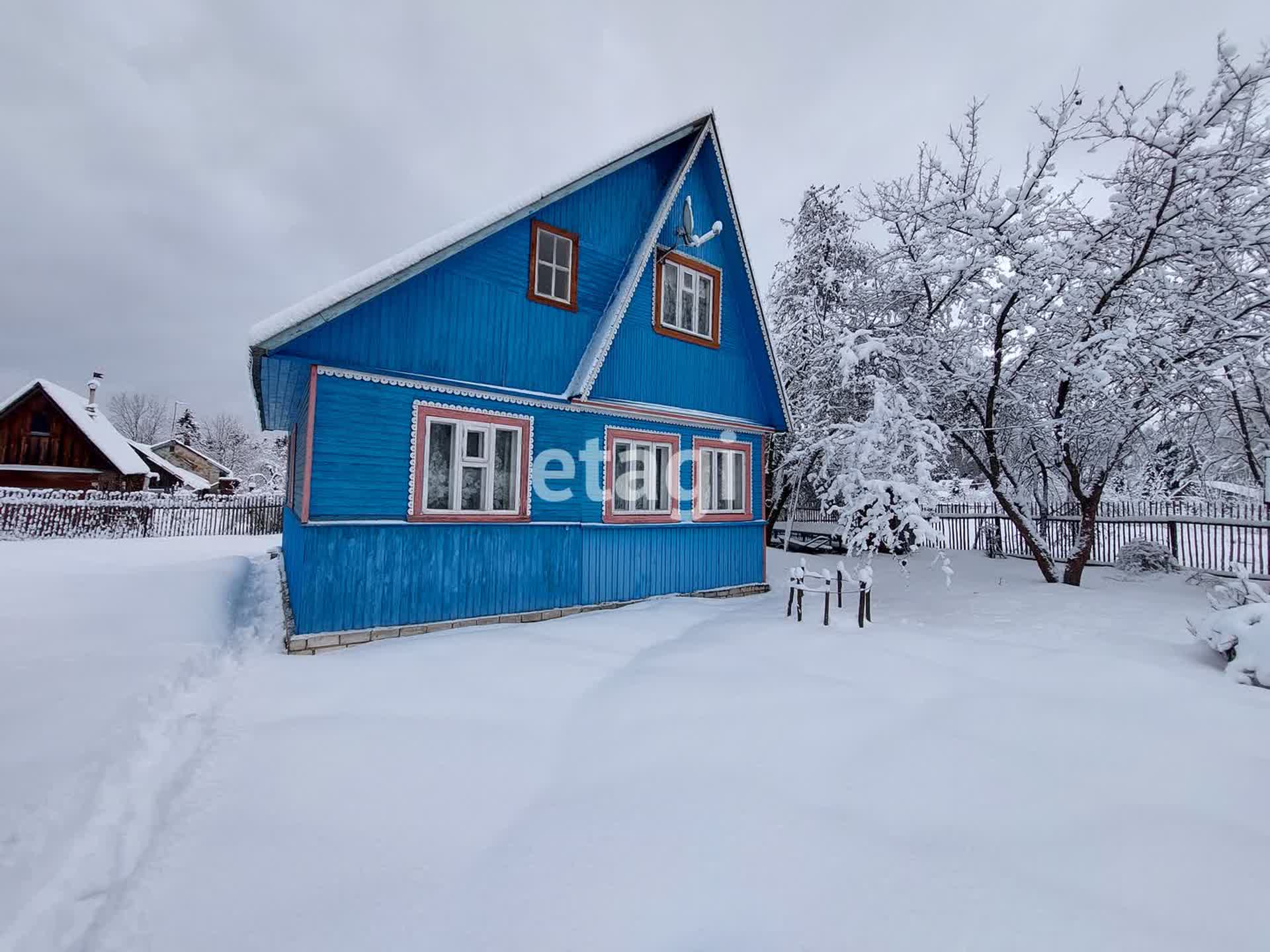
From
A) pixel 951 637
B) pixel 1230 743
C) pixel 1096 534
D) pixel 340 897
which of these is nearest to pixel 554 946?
pixel 340 897

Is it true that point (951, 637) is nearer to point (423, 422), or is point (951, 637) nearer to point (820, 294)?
point (423, 422)

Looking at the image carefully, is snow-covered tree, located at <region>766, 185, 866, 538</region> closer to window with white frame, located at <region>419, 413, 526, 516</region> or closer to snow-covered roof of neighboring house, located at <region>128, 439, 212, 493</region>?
window with white frame, located at <region>419, 413, 526, 516</region>

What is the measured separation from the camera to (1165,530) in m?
14.6

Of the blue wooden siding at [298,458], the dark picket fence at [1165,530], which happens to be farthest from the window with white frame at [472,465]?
the dark picket fence at [1165,530]

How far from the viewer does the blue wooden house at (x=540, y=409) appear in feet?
23.1

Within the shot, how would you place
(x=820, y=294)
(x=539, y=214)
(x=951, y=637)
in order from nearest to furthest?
(x=951, y=637) < (x=539, y=214) < (x=820, y=294)

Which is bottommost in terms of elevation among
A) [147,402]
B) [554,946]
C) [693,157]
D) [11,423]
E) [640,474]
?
[554,946]

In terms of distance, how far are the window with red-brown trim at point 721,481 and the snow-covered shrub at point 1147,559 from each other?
10.0 metres

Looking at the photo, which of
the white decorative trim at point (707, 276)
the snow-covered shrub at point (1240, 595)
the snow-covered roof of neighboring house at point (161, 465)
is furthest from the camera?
the snow-covered roof of neighboring house at point (161, 465)

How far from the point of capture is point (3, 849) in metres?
3.07

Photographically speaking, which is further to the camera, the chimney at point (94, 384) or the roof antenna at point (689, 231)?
the chimney at point (94, 384)

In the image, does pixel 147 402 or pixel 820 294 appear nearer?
pixel 820 294

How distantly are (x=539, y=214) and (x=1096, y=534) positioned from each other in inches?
690

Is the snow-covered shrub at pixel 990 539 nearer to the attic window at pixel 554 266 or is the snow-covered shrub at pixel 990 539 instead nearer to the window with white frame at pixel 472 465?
the attic window at pixel 554 266
